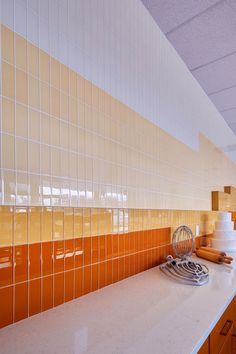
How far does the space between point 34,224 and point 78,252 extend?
229 mm

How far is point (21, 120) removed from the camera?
75 centimetres

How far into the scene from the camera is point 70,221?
3.03ft

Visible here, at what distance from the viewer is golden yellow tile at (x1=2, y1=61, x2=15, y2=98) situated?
71cm

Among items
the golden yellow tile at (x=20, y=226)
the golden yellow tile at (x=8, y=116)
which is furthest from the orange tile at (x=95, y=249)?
the golden yellow tile at (x=8, y=116)

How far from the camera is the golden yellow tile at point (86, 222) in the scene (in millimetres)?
981

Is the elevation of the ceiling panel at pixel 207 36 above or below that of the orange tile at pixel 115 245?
above

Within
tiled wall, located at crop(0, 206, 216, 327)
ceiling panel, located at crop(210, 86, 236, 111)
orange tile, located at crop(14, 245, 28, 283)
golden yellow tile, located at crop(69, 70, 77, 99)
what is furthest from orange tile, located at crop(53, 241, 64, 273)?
ceiling panel, located at crop(210, 86, 236, 111)

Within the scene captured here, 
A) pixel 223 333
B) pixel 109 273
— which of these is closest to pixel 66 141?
pixel 109 273

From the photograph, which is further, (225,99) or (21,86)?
(225,99)

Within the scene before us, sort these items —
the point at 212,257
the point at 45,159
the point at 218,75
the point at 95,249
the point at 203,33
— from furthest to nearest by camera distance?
the point at 218,75 → the point at 212,257 → the point at 203,33 → the point at 95,249 → the point at 45,159

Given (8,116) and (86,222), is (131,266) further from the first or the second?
(8,116)

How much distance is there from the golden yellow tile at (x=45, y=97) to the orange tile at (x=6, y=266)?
0.46 m

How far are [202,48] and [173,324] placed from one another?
1555mm

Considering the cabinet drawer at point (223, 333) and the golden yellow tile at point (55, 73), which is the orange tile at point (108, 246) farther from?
the golden yellow tile at point (55, 73)
